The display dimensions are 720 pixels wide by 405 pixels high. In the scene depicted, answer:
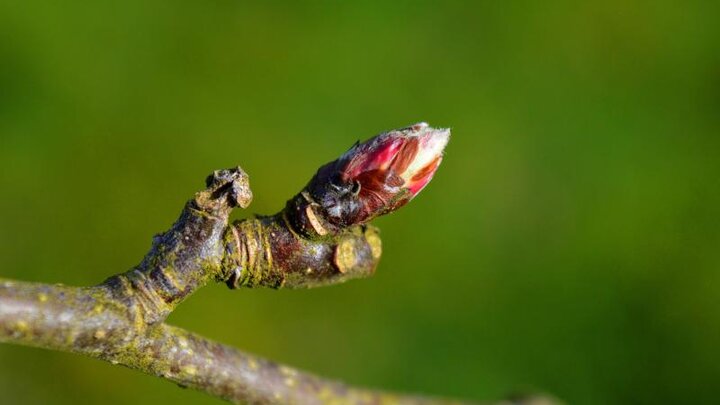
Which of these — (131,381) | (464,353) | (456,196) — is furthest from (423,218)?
(131,381)

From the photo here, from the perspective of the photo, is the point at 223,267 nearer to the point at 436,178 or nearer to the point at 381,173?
the point at 381,173

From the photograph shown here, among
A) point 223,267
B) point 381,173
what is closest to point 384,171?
point 381,173

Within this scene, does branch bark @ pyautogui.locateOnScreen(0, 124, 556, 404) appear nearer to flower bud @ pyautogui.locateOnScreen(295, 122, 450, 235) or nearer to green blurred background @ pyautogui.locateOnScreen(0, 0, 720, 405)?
flower bud @ pyautogui.locateOnScreen(295, 122, 450, 235)

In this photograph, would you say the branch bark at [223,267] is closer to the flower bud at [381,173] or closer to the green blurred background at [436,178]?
the flower bud at [381,173]

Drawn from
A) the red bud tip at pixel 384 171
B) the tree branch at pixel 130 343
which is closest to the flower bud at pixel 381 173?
the red bud tip at pixel 384 171

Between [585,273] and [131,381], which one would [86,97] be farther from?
[585,273]
